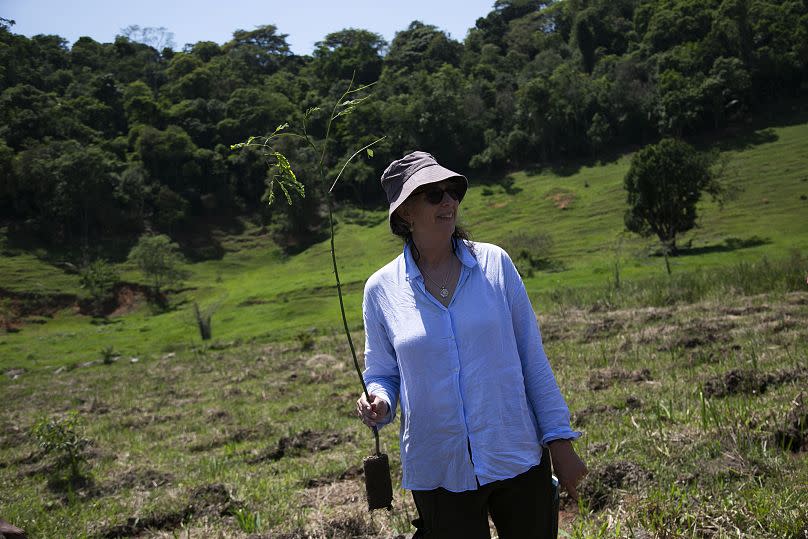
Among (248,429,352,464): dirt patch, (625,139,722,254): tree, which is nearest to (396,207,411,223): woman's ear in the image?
(248,429,352,464): dirt patch

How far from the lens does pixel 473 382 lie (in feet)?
10.1

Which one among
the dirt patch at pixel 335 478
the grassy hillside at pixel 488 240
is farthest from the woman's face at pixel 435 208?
the grassy hillside at pixel 488 240

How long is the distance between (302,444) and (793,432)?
5.39 m

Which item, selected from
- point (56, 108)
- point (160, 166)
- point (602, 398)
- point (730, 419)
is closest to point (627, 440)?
point (730, 419)

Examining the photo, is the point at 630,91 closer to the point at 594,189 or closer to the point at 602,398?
the point at 594,189

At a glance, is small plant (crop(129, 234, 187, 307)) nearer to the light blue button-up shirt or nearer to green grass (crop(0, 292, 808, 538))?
green grass (crop(0, 292, 808, 538))

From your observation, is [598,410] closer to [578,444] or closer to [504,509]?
[578,444]

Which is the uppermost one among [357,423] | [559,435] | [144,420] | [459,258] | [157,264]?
[459,258]

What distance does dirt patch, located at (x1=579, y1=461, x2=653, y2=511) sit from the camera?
5.21 m

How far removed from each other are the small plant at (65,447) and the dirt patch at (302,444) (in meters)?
1.96

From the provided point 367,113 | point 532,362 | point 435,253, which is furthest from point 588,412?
point 367,113

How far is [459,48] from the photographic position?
112 m

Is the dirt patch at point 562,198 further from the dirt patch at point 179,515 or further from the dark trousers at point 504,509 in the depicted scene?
the dark trousers at point 504,509

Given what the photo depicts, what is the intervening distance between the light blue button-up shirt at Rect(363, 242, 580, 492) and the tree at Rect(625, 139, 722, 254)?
38.3 m
